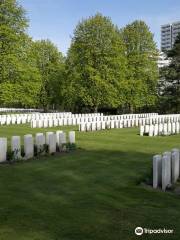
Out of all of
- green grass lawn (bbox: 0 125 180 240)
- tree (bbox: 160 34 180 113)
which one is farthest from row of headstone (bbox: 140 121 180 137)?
tree (bbox: 160 34 180 113)

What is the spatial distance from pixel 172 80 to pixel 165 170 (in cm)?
4122

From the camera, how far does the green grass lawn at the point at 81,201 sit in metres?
7.33

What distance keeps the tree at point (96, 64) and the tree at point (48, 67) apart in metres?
10.1

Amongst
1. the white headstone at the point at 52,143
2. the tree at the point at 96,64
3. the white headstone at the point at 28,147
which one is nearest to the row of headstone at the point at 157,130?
the white headstone at the point at 52,143

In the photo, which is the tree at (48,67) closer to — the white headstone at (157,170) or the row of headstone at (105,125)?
the row of headstone at (105,125)

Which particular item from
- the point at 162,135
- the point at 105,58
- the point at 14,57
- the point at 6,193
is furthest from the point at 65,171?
the point at 105,58

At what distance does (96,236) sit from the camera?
7.06 m

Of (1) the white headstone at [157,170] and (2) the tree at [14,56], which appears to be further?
(2) the tree at [14,56]

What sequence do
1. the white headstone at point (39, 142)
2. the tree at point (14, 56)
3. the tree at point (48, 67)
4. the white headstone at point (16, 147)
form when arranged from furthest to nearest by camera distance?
the tree at point (48, 67) → the tree at point (14, 56) → the white headstone at point (39, 142) → the white headstone at point (16, 147)

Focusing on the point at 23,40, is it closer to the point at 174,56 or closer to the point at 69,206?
the point at 174,56

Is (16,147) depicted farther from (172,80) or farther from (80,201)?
(172,80)

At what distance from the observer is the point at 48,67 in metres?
60.7

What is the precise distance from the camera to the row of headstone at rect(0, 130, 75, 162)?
46.9 feet

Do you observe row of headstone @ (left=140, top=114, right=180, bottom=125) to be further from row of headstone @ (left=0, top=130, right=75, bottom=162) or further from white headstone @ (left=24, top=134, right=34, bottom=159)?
white headstone @ (left=24, top=134, right=34, bottom=159)
